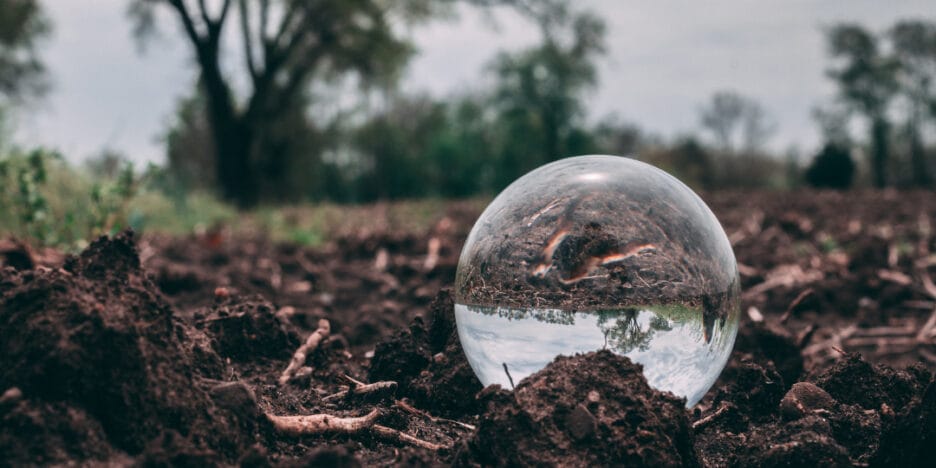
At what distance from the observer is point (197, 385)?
6.24 feet

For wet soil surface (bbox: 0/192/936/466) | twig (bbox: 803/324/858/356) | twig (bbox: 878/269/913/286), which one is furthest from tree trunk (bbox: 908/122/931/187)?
wet soil surface (bbox: 0/192/936/466)

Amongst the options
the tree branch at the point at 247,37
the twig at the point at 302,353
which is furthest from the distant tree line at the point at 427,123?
the twig at the point at 302,353

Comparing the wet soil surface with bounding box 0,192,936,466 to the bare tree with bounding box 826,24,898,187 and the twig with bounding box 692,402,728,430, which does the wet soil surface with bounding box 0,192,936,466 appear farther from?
the bare tree with bounding box 826,24,898,187

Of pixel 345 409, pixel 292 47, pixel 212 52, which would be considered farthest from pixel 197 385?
pixel 292 47

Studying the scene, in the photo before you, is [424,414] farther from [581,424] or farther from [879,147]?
[879,147]

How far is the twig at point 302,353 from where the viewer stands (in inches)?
104

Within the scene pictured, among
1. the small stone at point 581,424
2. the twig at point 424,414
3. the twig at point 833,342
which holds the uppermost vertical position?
the small stone at point 581,424

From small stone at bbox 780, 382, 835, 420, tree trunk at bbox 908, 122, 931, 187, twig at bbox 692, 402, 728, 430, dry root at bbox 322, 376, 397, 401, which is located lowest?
tree trunk at bbox 908, 122, 931, 187

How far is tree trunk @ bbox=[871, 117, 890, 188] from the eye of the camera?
45812 mm

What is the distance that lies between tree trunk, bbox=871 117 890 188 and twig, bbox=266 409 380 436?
5029cm

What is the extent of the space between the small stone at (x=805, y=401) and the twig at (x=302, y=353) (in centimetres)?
166

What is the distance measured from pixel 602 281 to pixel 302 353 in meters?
1.31

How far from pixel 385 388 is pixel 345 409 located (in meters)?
0.14

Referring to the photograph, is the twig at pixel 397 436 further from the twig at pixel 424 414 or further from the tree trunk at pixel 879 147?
the tree trunk at pixel 879 147
